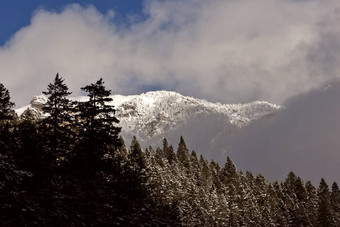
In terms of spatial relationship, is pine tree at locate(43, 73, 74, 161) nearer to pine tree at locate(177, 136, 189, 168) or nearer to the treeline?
the treeline

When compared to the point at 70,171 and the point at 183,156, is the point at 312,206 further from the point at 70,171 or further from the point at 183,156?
the point at 70,171

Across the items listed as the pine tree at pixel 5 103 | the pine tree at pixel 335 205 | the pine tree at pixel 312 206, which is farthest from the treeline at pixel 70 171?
the pine tree at pixel 312 206

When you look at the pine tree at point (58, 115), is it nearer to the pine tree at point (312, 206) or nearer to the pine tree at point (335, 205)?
the pine tree at point (335, 205)

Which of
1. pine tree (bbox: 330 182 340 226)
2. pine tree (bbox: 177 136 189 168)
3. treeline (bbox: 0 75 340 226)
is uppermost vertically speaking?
pine tree (bbox: 177 136 189 168)

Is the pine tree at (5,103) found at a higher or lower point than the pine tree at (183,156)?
lower

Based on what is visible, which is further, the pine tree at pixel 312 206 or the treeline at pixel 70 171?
the pine tree at pixel 312 206

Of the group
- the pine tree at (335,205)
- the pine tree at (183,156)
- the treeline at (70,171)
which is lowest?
the treeline at (70,171)

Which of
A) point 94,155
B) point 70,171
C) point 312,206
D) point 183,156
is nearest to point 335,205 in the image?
point 312,206

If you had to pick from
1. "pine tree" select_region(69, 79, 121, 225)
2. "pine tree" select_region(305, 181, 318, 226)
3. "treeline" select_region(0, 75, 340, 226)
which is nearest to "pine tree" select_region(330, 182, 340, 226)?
"pine tree" select_region(305, 181, 318, 226)

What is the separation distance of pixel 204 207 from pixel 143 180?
49419mm

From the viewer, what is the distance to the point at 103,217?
25.3 metres

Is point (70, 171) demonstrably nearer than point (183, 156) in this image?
Yes

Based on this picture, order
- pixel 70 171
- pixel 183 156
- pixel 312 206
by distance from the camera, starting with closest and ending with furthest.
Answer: pixel 70 171, pixel 312 206, pixel 183 156

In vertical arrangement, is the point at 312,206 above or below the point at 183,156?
below
